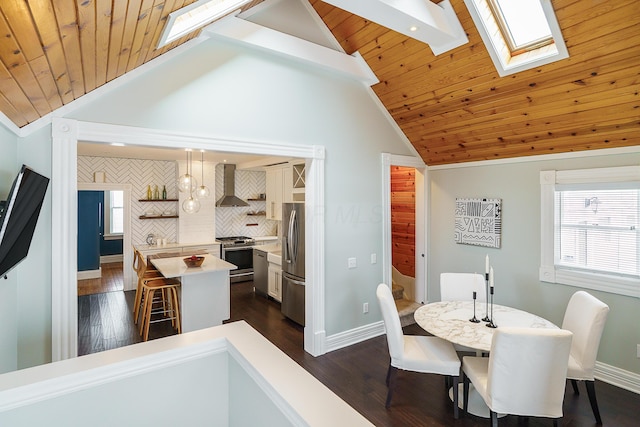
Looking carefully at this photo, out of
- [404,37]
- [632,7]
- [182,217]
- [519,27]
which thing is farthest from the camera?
[182,217]

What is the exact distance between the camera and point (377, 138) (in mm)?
4109

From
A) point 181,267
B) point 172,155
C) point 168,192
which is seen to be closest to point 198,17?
point 181,267

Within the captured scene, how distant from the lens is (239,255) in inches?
271

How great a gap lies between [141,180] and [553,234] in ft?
23.7

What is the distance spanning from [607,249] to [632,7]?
2.20m

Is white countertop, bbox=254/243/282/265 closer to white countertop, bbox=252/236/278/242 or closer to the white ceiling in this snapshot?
white countertop, bbox=252/236/278/242

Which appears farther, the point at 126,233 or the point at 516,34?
the point at 126,233

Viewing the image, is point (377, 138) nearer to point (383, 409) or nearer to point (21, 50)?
point (383, 409)

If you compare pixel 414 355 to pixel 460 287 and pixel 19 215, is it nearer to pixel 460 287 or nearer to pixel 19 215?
pixel 460 287

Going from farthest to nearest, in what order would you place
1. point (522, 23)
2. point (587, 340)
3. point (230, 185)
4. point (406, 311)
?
1. point (230, 185)
2. point (406, 311)
3. point (522, 23)
4. point (587, 340)

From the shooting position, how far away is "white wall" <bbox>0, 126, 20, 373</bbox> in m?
1.88

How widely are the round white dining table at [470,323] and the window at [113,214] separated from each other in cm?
907

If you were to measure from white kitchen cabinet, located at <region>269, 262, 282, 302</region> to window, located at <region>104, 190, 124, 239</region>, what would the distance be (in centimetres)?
597

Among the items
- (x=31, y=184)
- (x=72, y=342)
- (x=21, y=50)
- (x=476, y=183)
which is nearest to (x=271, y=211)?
(x=476, y=183)
